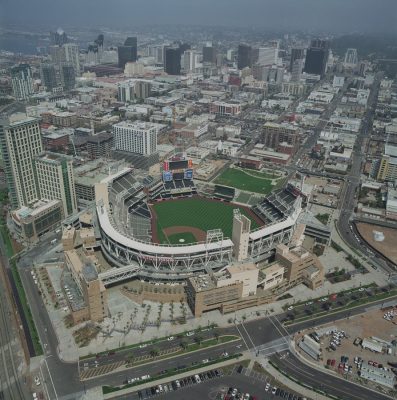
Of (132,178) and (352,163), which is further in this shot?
(352,163)

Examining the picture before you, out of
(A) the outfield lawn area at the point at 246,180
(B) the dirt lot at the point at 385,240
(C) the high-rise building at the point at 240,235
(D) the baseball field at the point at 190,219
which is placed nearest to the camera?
(C) the high-rise building at the point at 240,235

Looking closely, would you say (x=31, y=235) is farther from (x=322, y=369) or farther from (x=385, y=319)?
(x=385, y=319)

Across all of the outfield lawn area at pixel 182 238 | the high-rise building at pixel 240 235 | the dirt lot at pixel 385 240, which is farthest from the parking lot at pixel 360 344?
the outfield lawn area at pixel 182 238

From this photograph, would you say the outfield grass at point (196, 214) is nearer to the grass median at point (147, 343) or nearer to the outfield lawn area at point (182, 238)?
the outfield lawn area at point (182, 238)

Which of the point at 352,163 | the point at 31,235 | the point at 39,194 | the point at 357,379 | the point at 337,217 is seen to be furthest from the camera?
the point at 352,163

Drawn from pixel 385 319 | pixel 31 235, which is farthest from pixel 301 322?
pixel 31 235

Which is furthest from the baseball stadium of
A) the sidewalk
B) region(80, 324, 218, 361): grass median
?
the sidewalk
